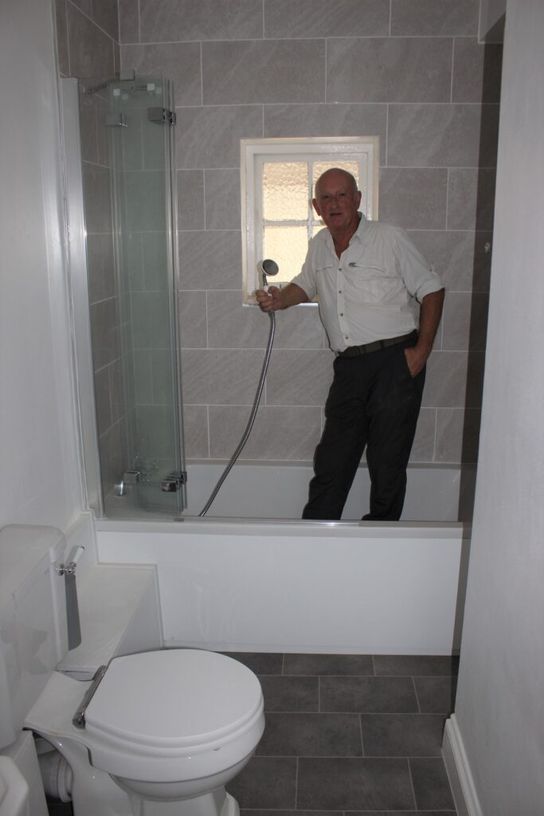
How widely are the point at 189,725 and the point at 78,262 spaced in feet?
4.84

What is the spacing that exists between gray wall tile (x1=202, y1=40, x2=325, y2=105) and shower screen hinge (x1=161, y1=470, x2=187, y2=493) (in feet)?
5.38

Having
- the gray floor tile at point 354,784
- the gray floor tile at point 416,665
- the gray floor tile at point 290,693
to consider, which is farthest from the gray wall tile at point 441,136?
the gray floor tile at point 354,784

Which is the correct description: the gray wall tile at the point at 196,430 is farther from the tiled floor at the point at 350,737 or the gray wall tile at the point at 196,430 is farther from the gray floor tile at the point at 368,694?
the gray floor tile at the point at 368,694

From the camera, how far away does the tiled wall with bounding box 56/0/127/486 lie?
7.81ft

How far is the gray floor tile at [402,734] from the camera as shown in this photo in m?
2.11

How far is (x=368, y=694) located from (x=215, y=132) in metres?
2.38

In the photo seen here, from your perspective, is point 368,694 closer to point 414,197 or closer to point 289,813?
point 289,813

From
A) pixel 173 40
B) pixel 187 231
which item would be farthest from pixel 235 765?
pixel 173 40

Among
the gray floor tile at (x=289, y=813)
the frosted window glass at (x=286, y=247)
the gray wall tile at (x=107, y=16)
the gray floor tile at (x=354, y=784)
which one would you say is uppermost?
the gray wall tile at (x=107, y=16)

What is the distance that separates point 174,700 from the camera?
1656mm

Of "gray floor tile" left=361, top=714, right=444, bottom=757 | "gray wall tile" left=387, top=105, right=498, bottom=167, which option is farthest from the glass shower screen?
"gray wall tile" left=387, top=105, right=498, bottom=167

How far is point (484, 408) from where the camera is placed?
175 cm

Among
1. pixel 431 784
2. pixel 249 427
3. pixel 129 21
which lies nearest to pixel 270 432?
pixel 249 427

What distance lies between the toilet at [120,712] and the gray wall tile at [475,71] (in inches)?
99.3
